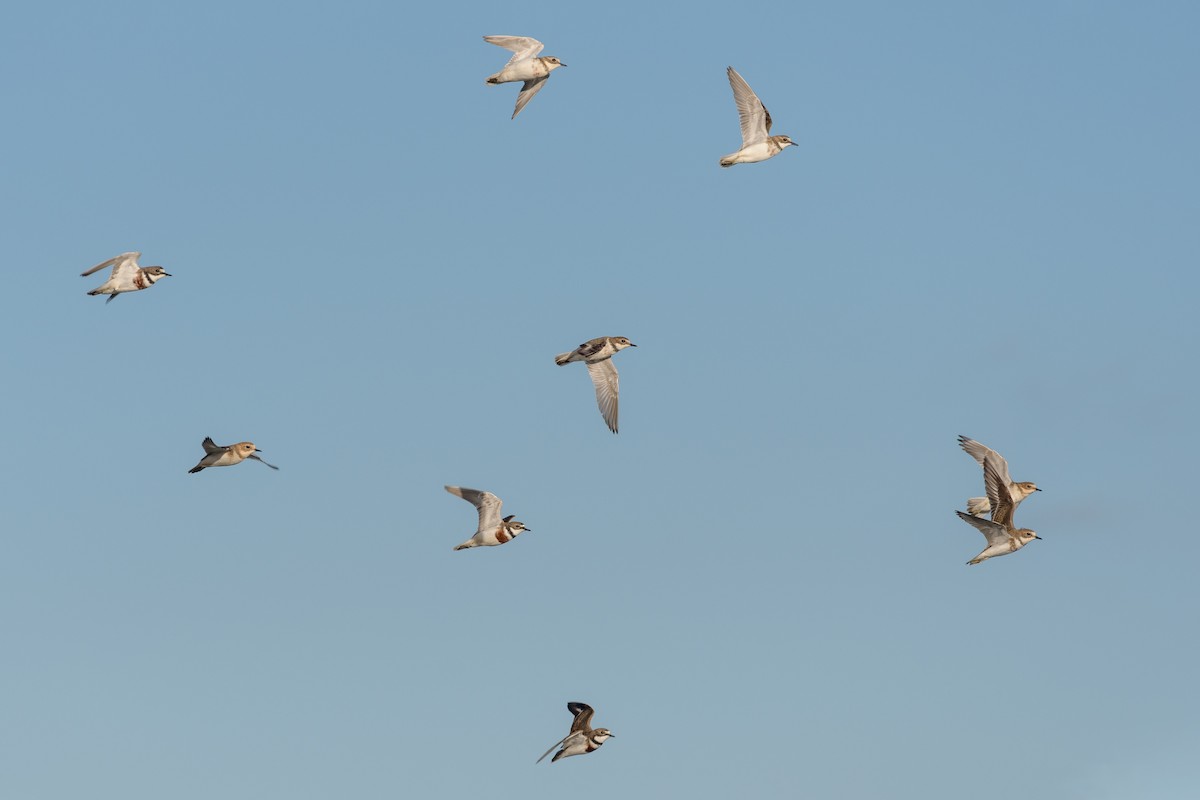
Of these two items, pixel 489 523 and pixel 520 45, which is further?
pixel 520 45

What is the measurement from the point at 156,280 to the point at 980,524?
3250 cm

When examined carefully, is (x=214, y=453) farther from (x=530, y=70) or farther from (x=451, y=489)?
(x=530, y=70)

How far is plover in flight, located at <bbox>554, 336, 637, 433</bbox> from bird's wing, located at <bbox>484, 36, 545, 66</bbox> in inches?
493

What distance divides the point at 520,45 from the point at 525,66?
88 cm

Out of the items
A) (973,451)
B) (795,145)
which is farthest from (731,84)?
(973,451)

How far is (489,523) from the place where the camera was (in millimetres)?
60562

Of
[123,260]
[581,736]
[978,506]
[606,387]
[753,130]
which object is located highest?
[753,130]

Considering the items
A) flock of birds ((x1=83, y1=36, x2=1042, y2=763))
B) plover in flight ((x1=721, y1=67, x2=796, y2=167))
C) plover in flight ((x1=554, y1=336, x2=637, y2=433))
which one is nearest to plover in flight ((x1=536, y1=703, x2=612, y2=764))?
flock of birds ((x1=83, y1=36, x2=1042, y2=763))

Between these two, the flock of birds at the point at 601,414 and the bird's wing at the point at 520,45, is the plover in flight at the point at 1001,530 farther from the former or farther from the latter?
the bird's wing at the point at 520,45

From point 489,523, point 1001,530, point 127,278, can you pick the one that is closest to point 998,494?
point 1001,530

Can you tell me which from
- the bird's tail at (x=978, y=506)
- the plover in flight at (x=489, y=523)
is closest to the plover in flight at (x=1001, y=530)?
the bird's tail at (x=978, y=506)

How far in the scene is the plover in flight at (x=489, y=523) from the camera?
6038 cm

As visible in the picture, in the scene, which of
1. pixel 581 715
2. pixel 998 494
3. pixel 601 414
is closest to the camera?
pixel 581 715

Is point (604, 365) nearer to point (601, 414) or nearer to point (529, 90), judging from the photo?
point (601, 414)
